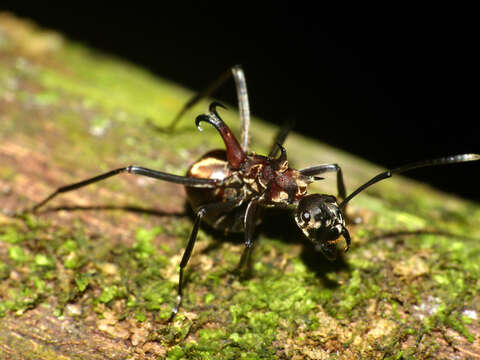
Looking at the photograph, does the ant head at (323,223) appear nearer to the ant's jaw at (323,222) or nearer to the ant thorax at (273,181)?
the ant's jaw at (323,222)

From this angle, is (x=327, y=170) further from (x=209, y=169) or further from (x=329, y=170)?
(x=209, y=169)

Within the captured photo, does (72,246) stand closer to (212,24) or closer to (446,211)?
(446,211)

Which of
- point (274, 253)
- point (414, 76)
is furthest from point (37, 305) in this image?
point (414, 76)

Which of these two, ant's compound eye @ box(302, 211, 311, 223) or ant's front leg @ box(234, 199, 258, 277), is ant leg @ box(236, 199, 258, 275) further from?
ant's compound eye @ box(302, 211, 311, 223)

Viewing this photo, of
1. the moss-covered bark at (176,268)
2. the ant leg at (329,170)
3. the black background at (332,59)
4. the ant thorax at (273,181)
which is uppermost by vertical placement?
the black background at (332,59)

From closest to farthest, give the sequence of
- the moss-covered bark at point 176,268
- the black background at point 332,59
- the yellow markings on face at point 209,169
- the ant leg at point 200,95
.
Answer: the moss-covered bark at point 176,268
the yellow markings on face at point 209,169
the ant leg at point 200,95
the black background at point 332,59

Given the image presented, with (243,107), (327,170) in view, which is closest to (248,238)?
(327,170)

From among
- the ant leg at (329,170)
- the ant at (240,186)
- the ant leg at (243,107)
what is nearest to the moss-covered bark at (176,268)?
the ant at (240,186)
